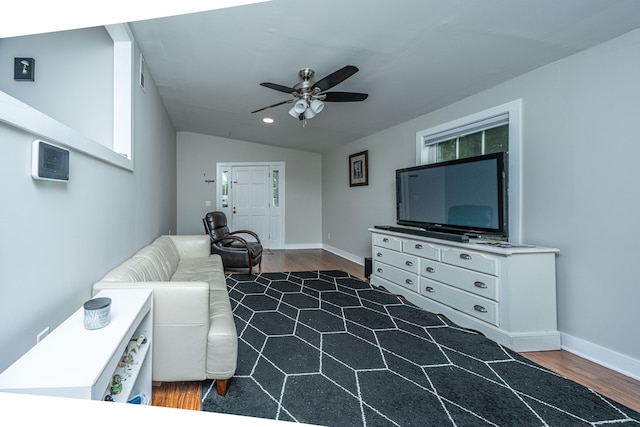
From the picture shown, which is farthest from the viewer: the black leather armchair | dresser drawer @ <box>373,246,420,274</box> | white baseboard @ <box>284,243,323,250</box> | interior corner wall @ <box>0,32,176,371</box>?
white baseboard @ <box>284,243,323,250</box>

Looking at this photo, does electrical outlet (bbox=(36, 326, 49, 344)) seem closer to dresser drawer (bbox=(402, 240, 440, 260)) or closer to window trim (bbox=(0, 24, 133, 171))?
window trim (bbox=(0, 24, 133, 171))

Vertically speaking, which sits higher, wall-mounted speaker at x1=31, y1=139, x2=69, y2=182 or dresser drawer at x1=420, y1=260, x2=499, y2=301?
wall-mounted speaker at x1=31, y1=139, x2=69, y2=182

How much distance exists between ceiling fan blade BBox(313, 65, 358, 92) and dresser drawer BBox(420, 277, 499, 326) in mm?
2041

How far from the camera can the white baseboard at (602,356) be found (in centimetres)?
180

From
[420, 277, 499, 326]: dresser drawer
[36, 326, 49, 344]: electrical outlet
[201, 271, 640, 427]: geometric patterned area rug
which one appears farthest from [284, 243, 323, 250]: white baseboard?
[36, 326, 49, 344]: electrical outlet

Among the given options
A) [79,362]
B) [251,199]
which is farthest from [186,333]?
[251,199]

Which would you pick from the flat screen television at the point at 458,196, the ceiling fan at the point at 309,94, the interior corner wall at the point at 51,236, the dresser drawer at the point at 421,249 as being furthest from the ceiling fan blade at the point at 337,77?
the dresser drawer at the point at 421,249

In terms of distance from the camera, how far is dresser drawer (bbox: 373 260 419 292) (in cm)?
308

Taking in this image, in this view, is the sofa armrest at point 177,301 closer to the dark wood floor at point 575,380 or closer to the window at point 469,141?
the dark wood floor at point 575,380

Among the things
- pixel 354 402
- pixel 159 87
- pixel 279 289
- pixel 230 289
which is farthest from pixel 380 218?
pixel 159 87

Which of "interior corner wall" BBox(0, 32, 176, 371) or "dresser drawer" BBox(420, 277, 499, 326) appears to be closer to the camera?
"interior corner wall" BBox(0, 32, 176, 371)

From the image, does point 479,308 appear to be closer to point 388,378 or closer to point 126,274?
point 388,378

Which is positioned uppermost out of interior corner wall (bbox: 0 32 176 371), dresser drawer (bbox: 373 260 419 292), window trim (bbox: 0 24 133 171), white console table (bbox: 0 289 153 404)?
window trim (bbox: 0 24 133 171)

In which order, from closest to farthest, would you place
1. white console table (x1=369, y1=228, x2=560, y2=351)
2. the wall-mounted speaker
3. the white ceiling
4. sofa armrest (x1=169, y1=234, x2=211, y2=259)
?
the wall-mounted speaker, the white ceiling, white console table (x1=369, y1=228, x2=560, y2=351), sofa armrest (x1=169, y1=234, x2=211, y2=259)
